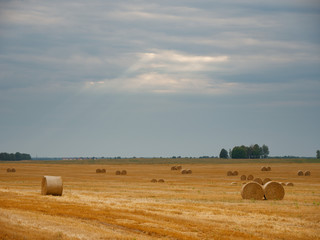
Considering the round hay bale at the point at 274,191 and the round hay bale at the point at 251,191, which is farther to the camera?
the round hay bale at the point at 274,191

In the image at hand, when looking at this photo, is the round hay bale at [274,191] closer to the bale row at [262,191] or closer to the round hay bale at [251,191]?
the bale row at [262,191]

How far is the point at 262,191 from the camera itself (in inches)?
1272

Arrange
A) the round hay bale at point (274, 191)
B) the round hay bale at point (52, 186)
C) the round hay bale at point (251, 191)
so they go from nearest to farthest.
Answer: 1. the round hay bale at point (52, 186)
2. the round hay bale at point (251, 191)
3. the round hay bale at point (274, 191)

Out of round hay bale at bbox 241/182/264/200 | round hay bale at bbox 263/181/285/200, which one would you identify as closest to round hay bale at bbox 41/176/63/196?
round hay bale at bbox 241/182/264/200

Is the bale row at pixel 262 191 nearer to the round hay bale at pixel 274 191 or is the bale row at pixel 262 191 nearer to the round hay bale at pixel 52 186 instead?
the round hay bale at pixel 274 191

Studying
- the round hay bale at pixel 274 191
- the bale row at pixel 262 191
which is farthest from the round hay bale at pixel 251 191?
the round hay bale at pixel 274 191

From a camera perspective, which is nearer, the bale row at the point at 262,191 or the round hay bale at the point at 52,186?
the round hay bale at the point at 52,186

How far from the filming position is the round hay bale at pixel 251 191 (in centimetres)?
3173

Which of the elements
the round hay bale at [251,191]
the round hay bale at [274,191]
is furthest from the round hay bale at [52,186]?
the round hay bale at [274,191]

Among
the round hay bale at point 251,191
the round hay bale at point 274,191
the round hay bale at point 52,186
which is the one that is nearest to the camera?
the round hay bale at point 52,186

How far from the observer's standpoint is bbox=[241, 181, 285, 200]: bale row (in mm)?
31781

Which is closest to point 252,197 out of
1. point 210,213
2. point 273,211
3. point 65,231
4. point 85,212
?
A: point 273,211

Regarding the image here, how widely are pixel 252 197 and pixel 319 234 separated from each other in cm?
1212

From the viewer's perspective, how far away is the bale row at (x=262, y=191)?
31.8m
